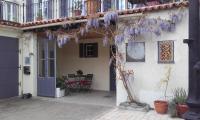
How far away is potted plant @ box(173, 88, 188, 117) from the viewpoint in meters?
7.37

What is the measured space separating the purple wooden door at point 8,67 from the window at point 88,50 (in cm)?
Answer: 377

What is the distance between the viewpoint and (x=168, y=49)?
27.6 ft

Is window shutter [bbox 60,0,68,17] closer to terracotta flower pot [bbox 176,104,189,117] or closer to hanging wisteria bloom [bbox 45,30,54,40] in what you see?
hanging wisteria bloom [bbox 45,30,54,40]

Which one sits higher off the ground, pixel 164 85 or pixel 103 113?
pixel 164 85

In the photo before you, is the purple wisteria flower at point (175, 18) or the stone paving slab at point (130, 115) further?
the purple wisteria flower at point (175, 18)

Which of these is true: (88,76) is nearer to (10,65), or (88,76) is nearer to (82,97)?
(82,97)

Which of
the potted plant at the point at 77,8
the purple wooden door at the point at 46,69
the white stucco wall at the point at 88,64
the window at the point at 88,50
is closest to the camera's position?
the potted plant at the point at 77,8

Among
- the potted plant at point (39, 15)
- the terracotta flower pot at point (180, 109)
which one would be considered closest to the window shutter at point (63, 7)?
the potted plant at point (39, 15)

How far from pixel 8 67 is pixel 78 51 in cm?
430

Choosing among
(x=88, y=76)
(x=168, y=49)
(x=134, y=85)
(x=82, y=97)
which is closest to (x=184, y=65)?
(x=168, y=49)

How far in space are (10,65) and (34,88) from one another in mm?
1474

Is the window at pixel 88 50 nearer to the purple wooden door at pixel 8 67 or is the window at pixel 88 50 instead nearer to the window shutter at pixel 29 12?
the window shutter at pixel 29 12

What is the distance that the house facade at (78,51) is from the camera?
8.34 meters

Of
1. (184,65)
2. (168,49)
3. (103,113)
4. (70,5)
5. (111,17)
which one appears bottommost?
(103,113)
